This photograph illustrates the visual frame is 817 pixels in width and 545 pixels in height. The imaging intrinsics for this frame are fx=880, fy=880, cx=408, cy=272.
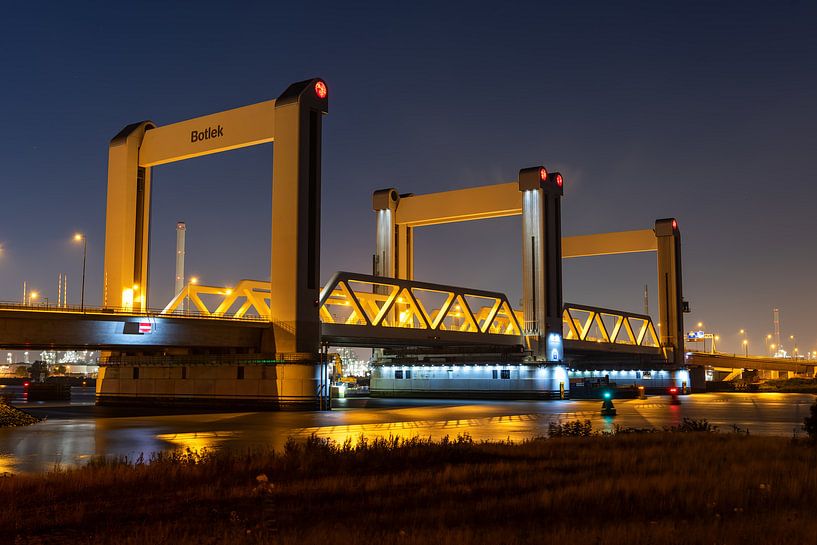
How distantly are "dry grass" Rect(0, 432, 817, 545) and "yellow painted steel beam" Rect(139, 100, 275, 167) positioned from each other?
47023 millimetres

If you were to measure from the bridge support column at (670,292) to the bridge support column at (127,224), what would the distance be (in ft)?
271

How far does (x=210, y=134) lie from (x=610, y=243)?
241 feet

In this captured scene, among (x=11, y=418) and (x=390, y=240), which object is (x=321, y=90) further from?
(x=390, y=240)

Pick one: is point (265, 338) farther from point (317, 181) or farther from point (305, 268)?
point (317, 181)

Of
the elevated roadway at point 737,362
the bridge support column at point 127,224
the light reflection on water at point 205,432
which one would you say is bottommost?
the light reflection on water at point 205,432

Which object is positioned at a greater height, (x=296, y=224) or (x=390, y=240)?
(x=390, y=240)

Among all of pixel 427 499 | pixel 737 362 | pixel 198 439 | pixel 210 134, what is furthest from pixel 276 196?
pixel 737 362

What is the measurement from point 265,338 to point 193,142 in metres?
18.1

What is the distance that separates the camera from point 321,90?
66.2 m

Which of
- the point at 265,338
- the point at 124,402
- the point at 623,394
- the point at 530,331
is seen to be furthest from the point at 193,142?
the point at 623,394

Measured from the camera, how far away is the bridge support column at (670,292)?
131375mm

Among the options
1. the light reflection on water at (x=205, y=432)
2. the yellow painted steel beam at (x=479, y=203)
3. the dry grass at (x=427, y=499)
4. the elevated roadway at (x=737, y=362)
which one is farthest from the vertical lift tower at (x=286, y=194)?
the elevated roadway at (x=737, y=362)

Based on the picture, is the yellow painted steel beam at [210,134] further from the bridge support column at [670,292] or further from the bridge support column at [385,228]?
the bridge support column at [670,292]

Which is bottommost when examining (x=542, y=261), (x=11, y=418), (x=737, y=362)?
(x=11, y=418)
